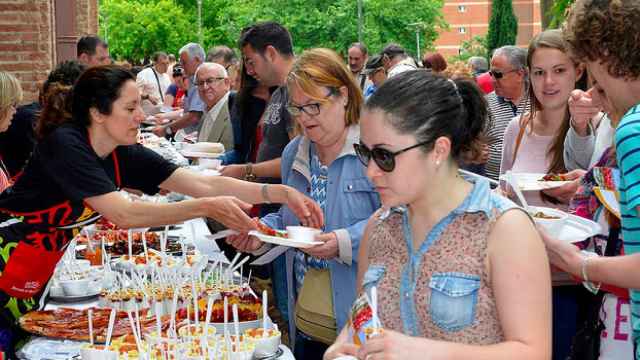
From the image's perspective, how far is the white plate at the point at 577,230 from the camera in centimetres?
277

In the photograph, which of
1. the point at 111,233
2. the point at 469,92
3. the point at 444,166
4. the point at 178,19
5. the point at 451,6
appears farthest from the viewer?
the point at 451,6

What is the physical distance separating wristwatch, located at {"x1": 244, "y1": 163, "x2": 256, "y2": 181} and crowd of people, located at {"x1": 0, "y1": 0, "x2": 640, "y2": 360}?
3.0 inches

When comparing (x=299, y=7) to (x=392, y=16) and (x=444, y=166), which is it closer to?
(x=392, y=16)

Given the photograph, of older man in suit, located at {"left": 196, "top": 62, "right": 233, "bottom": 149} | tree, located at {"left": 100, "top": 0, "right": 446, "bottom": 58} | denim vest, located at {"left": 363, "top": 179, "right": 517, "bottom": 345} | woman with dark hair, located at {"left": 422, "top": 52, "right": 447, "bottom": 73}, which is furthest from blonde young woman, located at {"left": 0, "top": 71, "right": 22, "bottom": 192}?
tree, located at {"left": 100, "top": 0, "right": 446, "bottom": 58}

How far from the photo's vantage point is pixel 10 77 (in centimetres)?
532

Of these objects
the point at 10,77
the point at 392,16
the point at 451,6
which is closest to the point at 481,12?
the point at 451,6

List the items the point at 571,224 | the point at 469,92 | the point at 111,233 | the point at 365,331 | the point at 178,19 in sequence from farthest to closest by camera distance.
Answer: the point at 178,19 < the point at 111,233 < the point at 571,224 < the point at 469,92 < the point at 365,331

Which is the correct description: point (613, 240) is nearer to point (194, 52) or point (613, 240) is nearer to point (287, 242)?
point (287, 242)

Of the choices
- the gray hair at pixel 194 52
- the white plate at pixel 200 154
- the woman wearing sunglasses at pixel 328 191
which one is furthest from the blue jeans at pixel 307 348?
the gray hair at pixel 194 52

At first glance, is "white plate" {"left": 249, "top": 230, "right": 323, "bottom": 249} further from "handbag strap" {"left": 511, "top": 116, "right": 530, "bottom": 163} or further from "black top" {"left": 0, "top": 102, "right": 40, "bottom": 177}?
"black top" {"left": 0, "top": 102, "right": 40, "bottom": 177}

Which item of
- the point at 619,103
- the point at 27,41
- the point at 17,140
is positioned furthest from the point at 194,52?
the point at 619,103

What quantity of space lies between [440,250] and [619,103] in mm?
762

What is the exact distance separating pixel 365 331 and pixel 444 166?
0.50m

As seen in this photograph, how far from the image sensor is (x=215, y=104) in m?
7.67
